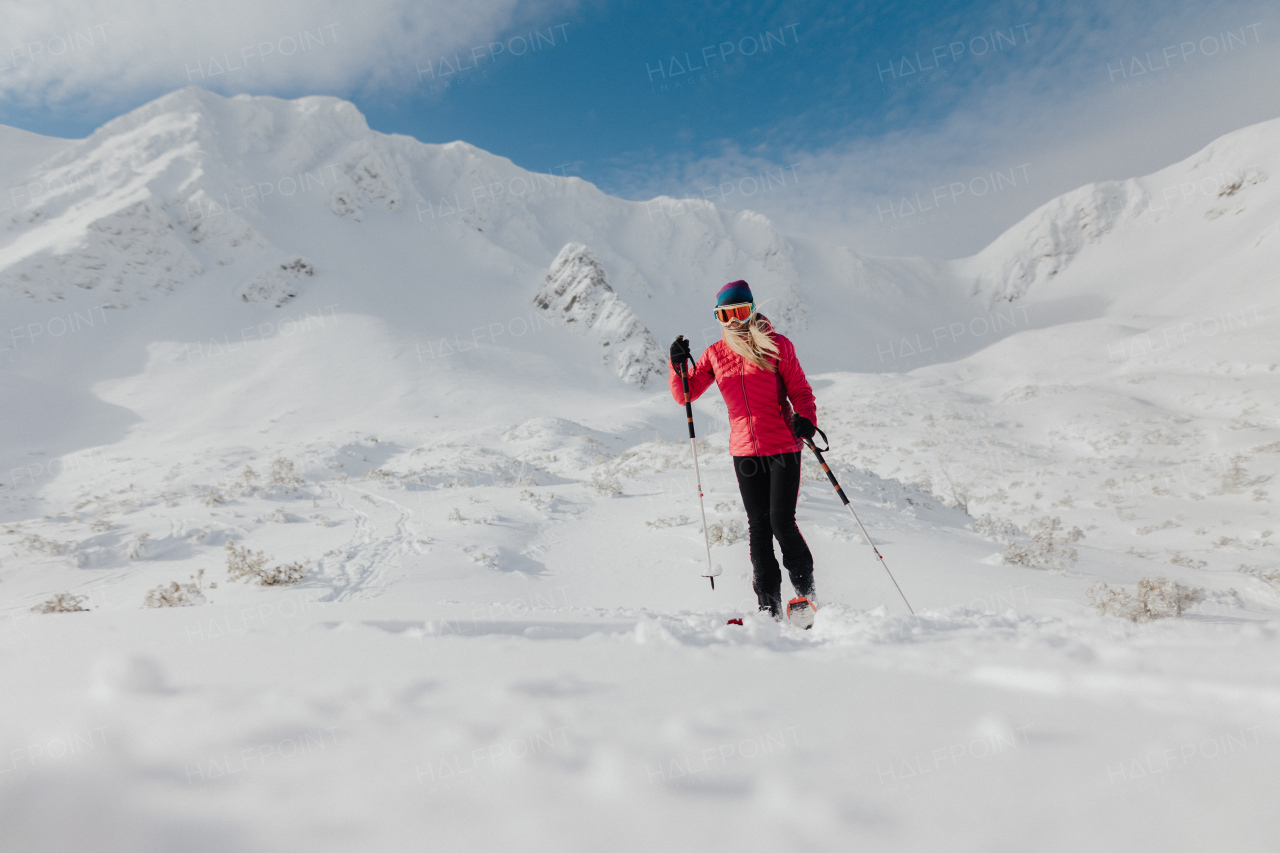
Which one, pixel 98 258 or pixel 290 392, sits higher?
pixel 98 258

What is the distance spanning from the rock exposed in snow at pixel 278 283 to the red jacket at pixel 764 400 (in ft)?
132

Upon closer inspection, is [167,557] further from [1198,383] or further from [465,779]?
[1198,383]

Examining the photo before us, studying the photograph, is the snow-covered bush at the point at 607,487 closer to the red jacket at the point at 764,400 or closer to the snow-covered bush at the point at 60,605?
the red jacket at the point at 764,400

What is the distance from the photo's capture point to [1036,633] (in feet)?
6.72

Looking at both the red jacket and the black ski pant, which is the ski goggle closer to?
the red jacket

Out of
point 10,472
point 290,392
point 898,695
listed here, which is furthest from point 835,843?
point 290,392

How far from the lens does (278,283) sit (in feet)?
118

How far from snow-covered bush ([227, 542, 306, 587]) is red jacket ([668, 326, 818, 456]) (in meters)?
4.02

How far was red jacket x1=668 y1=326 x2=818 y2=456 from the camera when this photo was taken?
357 cm

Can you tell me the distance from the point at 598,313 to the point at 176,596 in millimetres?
37216

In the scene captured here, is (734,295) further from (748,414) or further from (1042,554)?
(1042,554)

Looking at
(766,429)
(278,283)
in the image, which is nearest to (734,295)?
(766,429)

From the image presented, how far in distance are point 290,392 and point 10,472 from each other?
1041cm

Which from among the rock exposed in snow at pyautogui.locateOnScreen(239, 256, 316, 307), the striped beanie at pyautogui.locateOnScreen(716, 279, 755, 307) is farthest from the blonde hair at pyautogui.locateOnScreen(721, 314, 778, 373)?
the rock exposed in snow at pyautogui.locateOnScreen(239, 256, 316, 307)
